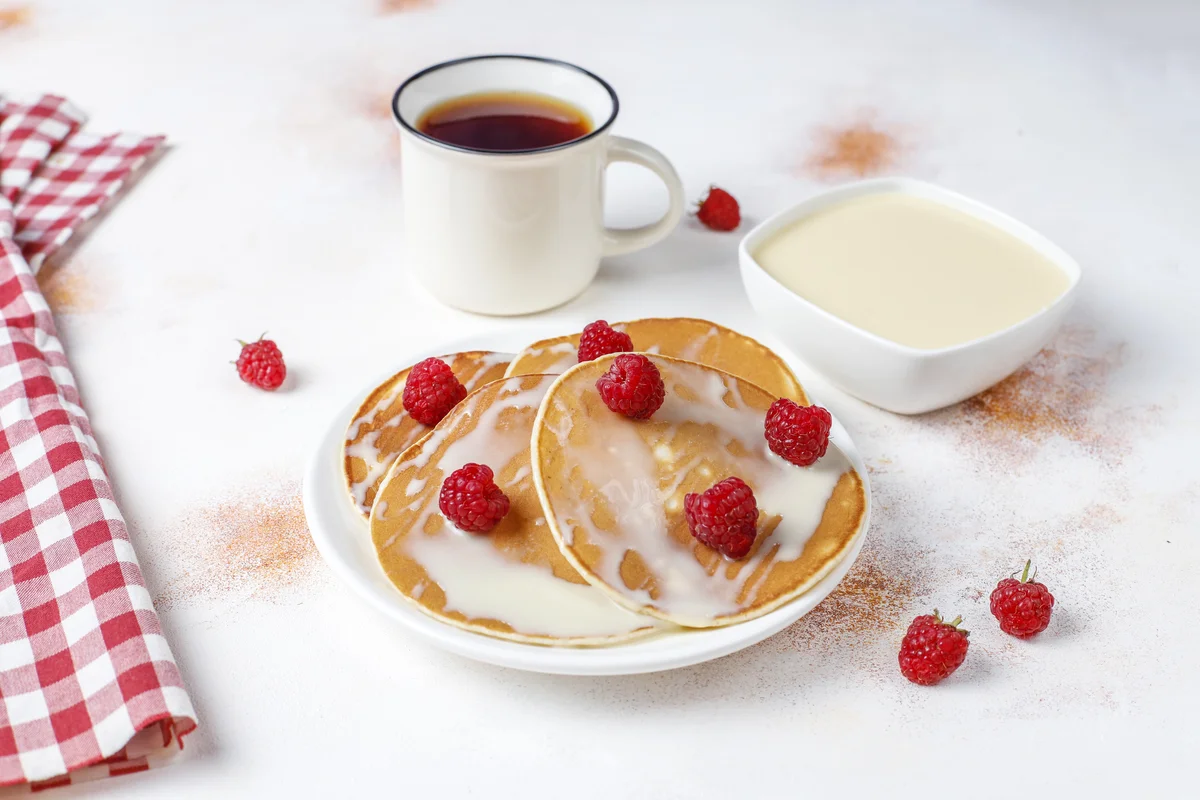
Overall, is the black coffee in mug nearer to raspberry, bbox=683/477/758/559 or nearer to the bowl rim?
the bowl rim

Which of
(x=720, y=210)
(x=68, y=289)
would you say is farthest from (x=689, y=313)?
(x=68, y=289)

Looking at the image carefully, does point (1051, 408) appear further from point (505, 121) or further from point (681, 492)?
point (505, 121)

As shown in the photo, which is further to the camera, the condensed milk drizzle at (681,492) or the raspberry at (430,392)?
the raspberry at (430,392)

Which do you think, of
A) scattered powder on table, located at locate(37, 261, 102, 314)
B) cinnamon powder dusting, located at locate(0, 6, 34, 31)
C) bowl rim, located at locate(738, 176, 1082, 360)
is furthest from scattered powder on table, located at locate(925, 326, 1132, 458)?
cinnamon powder dusting, located at locate(0, 6, 34, 31)

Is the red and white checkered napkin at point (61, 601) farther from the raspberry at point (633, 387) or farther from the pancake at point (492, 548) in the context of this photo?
the raspberry at point (633, 387)

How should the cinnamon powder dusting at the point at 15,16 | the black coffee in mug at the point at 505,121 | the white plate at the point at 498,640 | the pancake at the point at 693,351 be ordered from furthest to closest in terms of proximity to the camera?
the cinnamon powder dusting at the point at 15,16 → the black coffee in mug at the point at 505,121 → the pancake at the point at 693,351 → the white plate at the point at 498,640

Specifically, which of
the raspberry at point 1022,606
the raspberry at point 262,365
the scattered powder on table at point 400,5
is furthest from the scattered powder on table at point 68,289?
the raspberry at point 1022,606
